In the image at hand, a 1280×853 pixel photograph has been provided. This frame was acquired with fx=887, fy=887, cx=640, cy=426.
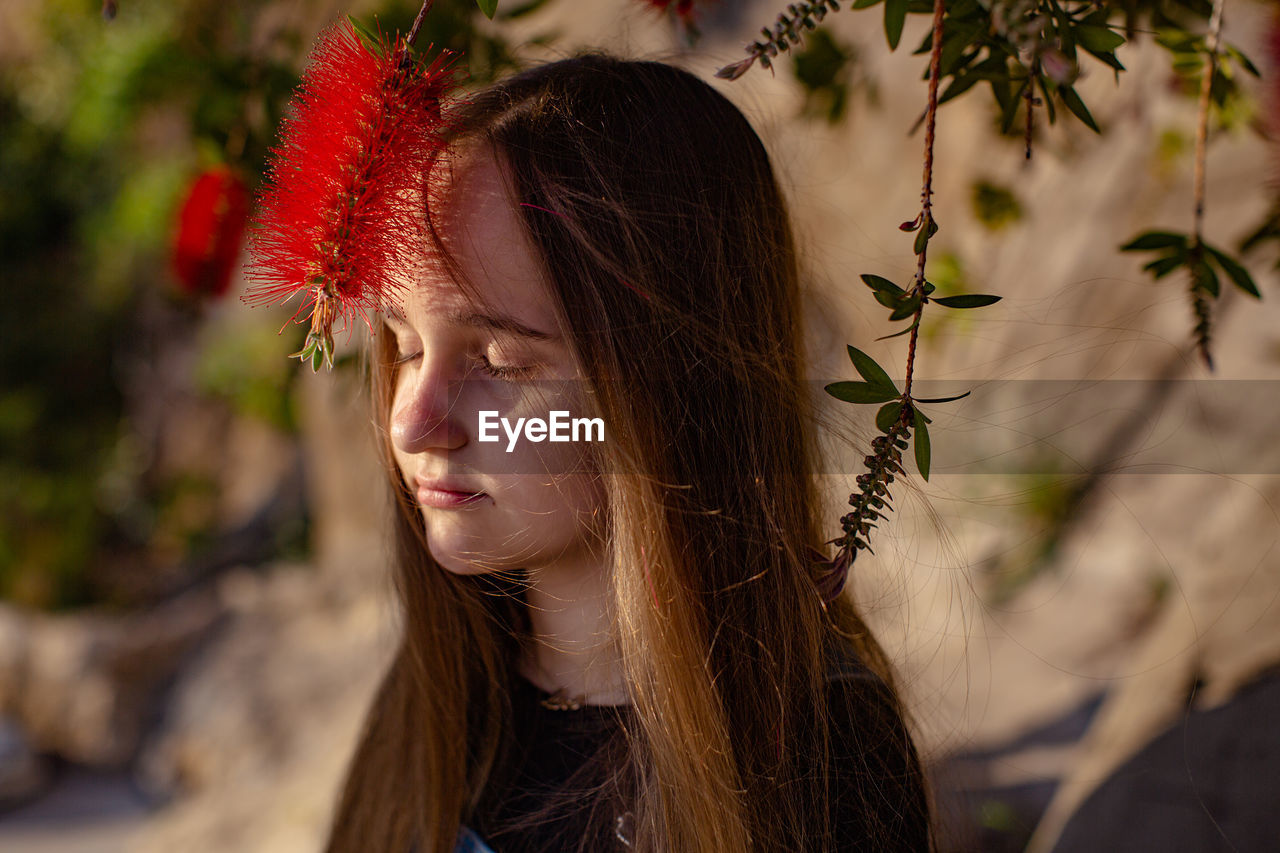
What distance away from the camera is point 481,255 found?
0.62 metres

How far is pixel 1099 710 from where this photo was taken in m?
1.63

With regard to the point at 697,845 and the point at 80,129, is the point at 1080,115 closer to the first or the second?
the point at 697,845

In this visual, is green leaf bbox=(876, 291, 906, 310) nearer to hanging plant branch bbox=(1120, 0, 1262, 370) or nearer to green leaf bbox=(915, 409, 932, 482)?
green leaf bbox=(915, 409, 932, 482)

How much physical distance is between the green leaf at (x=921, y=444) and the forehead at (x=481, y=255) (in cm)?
26

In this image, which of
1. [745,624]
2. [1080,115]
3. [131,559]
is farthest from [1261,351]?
[131,559]

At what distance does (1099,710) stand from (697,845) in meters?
1.29

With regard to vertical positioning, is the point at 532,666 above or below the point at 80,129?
below

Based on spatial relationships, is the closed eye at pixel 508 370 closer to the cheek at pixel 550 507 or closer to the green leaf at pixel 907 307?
the cheek at pixel 550 507

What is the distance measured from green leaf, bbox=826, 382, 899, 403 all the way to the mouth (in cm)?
28

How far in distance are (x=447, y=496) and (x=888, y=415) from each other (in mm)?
334

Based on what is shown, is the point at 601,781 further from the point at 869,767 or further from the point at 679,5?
the point at 679,5

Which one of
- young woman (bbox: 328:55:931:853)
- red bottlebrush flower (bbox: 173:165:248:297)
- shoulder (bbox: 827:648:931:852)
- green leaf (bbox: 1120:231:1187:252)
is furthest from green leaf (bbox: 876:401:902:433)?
red bottlebrush flower (bbox: 173:165:248:297)

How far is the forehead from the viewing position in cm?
62

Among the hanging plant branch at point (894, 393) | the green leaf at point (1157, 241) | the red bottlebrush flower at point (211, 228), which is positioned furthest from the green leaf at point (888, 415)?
the red bottlebrush flower at point (211, 228)
